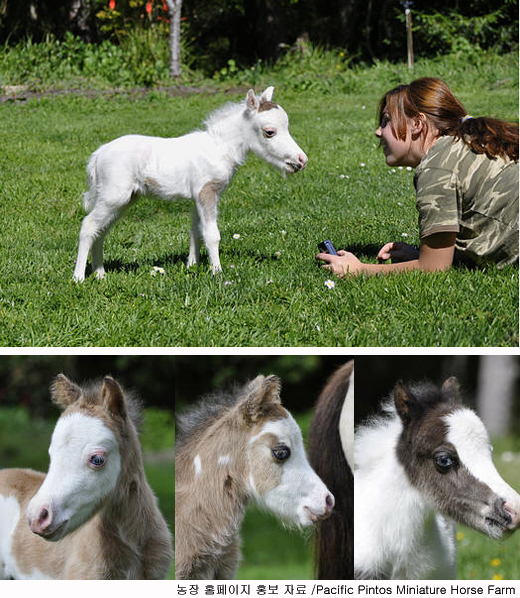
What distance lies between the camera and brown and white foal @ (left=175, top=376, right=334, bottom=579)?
3221 mm

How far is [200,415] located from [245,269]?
221 cm

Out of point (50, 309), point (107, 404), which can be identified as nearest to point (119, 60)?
point (50, 309)

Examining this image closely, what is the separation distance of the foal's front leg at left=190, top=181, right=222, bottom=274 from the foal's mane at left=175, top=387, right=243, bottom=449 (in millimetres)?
1908

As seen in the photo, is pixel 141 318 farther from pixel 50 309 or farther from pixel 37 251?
pixel 37 251

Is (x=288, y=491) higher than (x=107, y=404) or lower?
lower

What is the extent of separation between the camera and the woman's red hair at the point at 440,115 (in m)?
4.54

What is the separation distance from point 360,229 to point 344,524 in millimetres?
3648

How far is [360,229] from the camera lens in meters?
6.59

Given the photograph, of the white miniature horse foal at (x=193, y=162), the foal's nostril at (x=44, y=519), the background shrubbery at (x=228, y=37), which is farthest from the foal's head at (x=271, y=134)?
the background shrubbery at (x=228, y=37)

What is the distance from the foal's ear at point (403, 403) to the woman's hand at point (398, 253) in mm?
2141

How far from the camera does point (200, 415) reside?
11.0 ft

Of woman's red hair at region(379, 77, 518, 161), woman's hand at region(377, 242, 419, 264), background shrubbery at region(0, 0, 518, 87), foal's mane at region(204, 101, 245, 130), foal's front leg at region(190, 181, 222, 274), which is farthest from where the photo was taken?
background shrubbery at region(0, 0, 518, 87)

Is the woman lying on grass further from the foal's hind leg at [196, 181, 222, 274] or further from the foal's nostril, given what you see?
the foal's nostril

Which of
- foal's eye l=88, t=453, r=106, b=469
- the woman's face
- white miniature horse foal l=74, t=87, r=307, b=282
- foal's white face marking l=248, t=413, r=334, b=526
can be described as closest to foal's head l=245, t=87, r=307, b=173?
white miniature horse foal l=74, t=87, r=307, b=282
